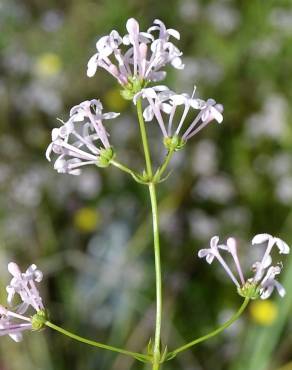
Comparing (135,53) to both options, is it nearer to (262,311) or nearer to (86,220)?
(262,311)

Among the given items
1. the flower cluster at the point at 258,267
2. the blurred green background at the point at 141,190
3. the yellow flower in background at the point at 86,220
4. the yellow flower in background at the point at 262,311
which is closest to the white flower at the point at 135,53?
the flower cluster at the point at 258,267

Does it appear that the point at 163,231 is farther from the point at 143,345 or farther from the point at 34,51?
the point at 34,51

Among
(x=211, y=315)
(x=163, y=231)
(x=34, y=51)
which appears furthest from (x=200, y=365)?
(x=34, y=51)

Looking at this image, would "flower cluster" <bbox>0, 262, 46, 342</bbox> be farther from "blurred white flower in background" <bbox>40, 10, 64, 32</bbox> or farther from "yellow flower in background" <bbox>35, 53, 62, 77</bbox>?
"blurred white flower in background" <bbox>40, 10, 64, 32</bbox>

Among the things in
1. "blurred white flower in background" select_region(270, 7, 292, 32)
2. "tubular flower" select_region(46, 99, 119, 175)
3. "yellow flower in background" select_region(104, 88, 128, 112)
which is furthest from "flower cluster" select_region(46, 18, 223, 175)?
"blurred white flower in background" select_region(270, 7, 292, 32)

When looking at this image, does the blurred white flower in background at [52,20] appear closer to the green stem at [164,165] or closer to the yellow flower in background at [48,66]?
the yellow flower in background at [48,66]

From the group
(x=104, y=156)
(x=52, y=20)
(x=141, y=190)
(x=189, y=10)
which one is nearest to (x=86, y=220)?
(x=141, y=190)

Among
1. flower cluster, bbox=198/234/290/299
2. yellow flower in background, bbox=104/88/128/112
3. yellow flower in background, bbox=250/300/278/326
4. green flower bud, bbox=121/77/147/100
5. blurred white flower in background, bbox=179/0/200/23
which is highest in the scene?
blurred white flower in background, bbox=179/0/200/23
